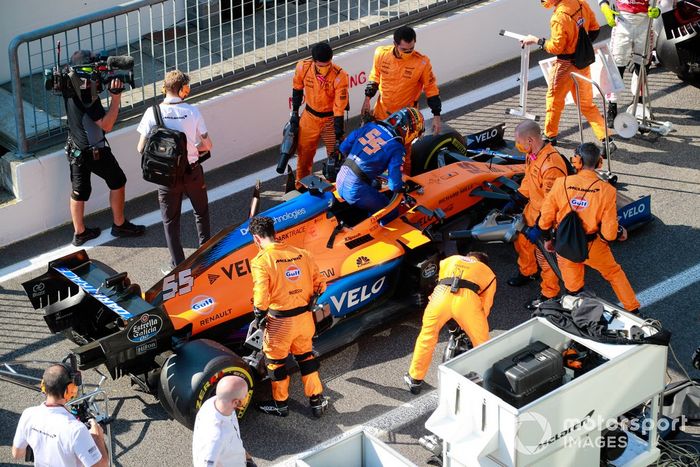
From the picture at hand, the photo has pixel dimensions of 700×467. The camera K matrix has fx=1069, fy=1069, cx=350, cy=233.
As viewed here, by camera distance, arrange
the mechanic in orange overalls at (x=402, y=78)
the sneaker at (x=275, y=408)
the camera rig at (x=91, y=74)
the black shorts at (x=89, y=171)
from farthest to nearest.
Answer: the mechanic in orange overalls at (x=402, y=78)
the black shorts at (x=89, y=171)
the camera rig at (x=91, y=74)
the sneaker at (x=275, y=408)

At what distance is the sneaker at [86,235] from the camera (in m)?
10.5

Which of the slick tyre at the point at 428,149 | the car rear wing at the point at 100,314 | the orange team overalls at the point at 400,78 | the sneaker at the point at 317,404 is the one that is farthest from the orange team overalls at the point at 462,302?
the orange team overalls at the point at 400,78

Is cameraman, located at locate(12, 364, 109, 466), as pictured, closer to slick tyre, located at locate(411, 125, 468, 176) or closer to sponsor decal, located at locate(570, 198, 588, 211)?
sponsor decal, located at locate(570, 198, 588, 211)

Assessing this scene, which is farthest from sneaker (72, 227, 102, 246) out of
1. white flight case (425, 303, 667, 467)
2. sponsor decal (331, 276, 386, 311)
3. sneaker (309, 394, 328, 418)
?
white flight case (425, 303, 667, 467)

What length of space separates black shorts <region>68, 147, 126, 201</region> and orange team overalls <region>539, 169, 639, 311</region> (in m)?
4.12

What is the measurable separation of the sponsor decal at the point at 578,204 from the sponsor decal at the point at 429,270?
50.4 inches

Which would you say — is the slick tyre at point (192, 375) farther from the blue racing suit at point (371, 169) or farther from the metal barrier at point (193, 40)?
the metal barrier at point (193, 40)

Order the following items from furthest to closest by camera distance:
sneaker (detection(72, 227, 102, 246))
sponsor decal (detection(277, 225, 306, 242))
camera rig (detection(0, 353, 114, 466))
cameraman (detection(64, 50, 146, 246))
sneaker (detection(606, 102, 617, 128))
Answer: sneaker (detection(606, 102, 617, 128)) < sneaker (detection(72, 227, 102, 246)) < cameraman (detection(64, 50, 146, 246)) < sponsor decal (detection(277, 225, 306, 242)) < camera rig (detection(0, 353, 114, 466))

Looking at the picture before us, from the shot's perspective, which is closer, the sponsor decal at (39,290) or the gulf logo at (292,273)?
the gulf logo at (292,273)

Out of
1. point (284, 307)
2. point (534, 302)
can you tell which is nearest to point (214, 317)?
point (284, 307)

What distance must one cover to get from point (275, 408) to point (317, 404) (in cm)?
32

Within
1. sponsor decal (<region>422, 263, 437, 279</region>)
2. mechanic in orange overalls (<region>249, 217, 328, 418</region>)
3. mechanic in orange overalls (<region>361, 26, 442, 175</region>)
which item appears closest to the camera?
mechanic in orange overalls (<region>249, 217, 328, 418</region>)

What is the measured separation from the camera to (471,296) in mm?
8023

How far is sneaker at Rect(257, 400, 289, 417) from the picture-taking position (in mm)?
8148
